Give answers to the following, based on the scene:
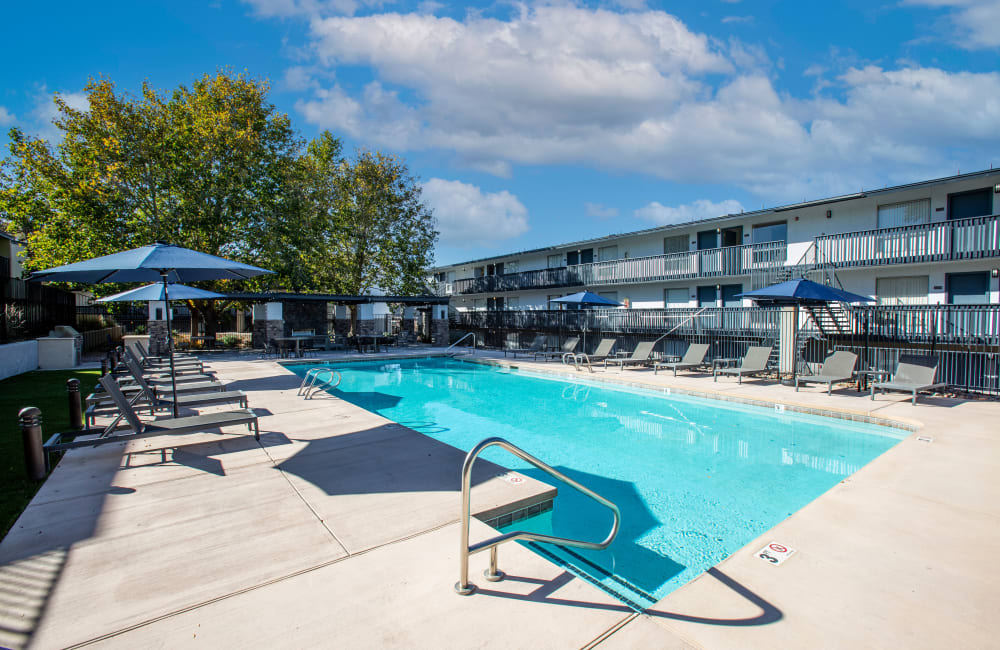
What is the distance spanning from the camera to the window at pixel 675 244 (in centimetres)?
Result: 2250

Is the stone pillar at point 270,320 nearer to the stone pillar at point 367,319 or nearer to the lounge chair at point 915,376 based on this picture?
the stone pillar at point 367,319

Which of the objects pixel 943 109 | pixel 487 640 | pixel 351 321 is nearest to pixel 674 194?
pixel 943 109

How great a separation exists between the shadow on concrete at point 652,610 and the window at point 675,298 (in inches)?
788

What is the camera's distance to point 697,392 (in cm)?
1137

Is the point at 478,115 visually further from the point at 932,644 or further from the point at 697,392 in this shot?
the point at 932,644

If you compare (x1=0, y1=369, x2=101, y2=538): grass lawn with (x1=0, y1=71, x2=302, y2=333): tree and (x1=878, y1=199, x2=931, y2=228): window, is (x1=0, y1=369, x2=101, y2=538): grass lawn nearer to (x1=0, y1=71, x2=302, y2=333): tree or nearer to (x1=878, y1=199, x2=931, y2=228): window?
(x1=0, y1=71, x2=302, y2=333): tree

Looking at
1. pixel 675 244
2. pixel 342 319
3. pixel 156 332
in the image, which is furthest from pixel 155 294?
pixel 675 244

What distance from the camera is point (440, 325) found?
2598 cm

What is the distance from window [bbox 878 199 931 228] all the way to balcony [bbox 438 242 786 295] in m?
3.13

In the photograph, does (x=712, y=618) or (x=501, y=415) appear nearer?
(x=712, y=618)

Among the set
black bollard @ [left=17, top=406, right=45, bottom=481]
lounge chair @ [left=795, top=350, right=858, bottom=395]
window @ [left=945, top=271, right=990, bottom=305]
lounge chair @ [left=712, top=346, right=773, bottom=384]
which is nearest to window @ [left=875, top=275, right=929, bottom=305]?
window @ [left=945, top=271, right=990, bottom=305]

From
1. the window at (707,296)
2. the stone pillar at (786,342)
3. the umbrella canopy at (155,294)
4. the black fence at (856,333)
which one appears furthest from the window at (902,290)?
the umbrella canopy at (155,294)

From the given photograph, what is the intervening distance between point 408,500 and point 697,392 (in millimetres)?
9023

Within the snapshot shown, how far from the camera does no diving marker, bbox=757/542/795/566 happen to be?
341cm
